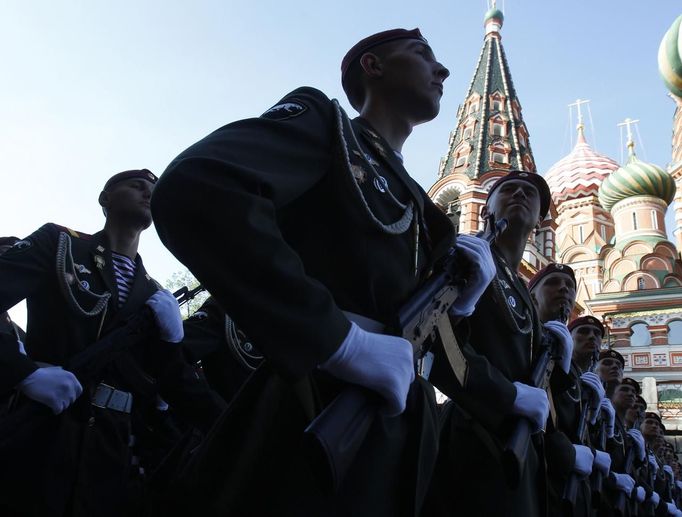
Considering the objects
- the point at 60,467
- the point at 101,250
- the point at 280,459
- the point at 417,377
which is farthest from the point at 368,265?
the point at 101,250

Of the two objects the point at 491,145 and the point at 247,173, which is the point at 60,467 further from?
the point at 491,145

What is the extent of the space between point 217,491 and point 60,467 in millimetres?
1521

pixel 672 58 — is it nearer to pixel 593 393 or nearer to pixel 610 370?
pixel 610 370

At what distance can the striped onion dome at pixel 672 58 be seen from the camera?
1148 inches

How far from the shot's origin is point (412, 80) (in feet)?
7.89

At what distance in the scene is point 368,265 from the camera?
1.80 metres

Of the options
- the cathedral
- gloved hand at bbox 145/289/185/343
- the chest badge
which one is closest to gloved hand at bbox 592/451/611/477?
gloved hand at bbox 145/289/185/343

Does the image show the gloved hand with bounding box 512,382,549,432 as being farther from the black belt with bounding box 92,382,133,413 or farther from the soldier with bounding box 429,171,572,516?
the black belt with bounding box 92,382,133,413

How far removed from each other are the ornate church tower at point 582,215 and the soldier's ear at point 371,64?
3237 centimetres

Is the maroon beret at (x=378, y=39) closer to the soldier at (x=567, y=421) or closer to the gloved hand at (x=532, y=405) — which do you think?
the gloved hand at (x=532, y=405)

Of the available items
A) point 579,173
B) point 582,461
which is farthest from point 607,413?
point 579,173

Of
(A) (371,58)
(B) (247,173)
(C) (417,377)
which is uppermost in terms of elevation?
(A) (371,58)

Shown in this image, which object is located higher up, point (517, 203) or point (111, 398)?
point (517, 203)

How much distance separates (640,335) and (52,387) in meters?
26.0
